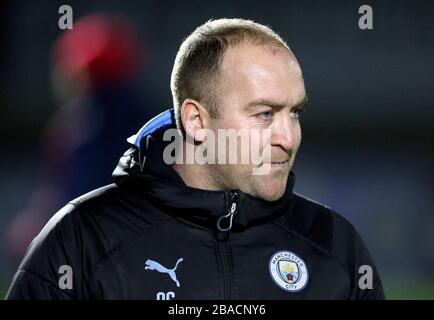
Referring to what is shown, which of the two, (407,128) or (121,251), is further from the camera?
(407,128)

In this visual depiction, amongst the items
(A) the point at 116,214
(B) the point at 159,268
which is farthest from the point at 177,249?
(A) the point at 116,214

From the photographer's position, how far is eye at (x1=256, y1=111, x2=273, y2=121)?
231 centimetres

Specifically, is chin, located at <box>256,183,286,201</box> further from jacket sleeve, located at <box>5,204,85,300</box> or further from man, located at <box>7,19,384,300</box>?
jacket sleeve, located at <box>5,204,85,300</box>

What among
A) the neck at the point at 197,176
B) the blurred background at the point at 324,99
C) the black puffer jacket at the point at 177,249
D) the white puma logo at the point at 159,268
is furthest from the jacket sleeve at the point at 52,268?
the blurred background at the point at 324,99

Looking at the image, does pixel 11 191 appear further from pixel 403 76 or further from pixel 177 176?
pixel 177 176

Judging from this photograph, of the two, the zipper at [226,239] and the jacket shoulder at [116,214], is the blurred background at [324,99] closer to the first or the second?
the jacket shoulder at [116,214]

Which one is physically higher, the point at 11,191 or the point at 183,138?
the point at 183,138

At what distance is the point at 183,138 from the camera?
8.09ft

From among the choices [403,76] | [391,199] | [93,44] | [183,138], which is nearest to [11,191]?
[93,44]

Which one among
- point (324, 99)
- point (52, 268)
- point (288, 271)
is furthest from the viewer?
point (324, 99)

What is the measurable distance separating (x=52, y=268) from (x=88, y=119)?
2.58 m

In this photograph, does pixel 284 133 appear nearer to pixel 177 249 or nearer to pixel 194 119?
pixel 194 119

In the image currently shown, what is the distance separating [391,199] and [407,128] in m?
0.81

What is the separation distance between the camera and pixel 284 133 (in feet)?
7.57
